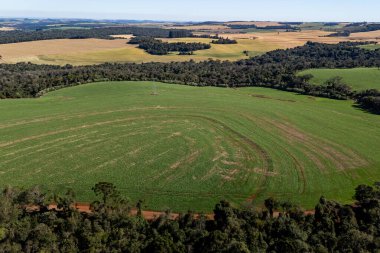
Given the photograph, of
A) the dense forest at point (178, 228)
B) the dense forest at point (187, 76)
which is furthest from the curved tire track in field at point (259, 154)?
the dense forest at point (187, 76)

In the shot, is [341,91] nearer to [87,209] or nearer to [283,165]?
[283,165]

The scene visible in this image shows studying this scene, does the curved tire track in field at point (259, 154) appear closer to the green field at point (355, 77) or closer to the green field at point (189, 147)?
the green field at point (189, 147)

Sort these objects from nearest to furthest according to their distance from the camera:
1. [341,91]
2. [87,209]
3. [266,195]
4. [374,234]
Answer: [374,234] < [87,209] < [266,195] < [341,91]

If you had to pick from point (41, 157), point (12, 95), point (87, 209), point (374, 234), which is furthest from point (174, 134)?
point (12, 95)

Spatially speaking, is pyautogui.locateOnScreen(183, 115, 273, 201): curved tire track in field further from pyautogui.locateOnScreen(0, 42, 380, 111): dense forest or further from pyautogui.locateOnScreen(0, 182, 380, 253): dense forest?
pyautogui.locateOnScreen(0, 42, 380, 111): dense forest

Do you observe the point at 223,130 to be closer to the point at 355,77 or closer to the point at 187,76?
the point at 187,76

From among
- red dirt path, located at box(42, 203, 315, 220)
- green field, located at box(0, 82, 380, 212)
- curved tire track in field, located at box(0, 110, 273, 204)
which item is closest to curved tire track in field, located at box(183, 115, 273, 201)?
curved tire track in field, located at box(0, 110, 273, 204)

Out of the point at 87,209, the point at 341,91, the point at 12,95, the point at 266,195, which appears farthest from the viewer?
the point at 341,91
